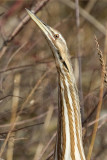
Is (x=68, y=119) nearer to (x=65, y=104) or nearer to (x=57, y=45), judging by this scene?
(x=65, y=104)

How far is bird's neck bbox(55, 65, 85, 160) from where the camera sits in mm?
1092

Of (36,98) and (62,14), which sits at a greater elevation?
(62,14)

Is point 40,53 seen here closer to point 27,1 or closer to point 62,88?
point 27,1

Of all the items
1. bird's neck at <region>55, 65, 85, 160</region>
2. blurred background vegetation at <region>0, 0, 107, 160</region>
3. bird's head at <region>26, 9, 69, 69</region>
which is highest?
blurred background vegetation at <region>0, 0, 107, 160</region>

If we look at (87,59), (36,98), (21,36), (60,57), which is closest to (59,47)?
(60,57)

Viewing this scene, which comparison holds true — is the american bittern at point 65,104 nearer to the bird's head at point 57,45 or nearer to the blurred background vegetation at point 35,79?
the bird's head at point 57,45

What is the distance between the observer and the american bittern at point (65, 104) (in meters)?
1.05

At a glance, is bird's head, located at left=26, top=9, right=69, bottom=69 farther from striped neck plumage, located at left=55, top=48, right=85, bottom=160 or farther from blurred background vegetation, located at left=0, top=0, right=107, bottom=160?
blurred background vegetation, located at left=0, top=0, right=107, bottom=160

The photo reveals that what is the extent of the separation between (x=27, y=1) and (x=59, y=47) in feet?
4.27

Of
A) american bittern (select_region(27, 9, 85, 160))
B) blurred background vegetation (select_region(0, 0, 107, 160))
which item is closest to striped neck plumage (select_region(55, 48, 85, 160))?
american bittern (select_region(27, 9, 85, 160))

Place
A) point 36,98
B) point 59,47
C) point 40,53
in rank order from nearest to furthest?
point 59,47 < point 36,98 < point 40,53

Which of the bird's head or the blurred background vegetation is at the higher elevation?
the blurred background vegetation

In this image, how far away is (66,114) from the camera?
114 cm

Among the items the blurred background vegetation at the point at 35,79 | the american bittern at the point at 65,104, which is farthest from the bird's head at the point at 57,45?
the blurred background vegetation at the point at 35,79
